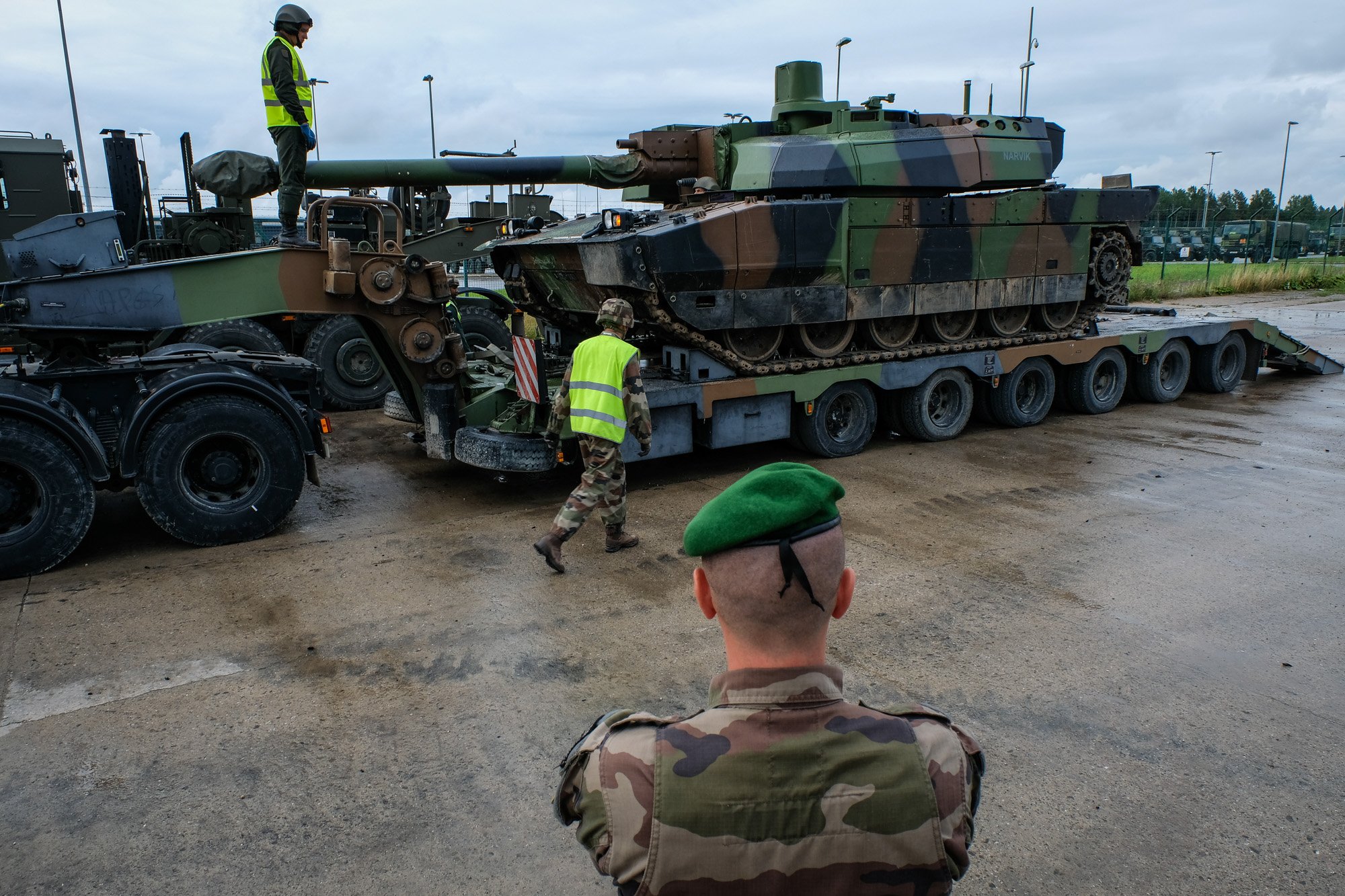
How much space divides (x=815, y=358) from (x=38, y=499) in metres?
6.22

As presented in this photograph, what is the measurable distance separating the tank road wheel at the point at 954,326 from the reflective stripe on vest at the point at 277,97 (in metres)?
6.14

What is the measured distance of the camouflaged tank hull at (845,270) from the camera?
829cm

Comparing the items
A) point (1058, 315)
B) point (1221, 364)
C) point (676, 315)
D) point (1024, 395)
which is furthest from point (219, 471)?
point (1221, 364)

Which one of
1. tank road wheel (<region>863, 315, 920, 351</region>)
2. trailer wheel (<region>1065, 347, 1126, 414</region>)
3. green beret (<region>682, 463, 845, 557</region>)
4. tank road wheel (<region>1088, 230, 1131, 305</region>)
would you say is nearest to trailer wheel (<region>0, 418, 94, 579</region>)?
green beret (<region>682, 463, 845, 557</region>)

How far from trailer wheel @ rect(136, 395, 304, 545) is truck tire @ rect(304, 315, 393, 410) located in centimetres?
497

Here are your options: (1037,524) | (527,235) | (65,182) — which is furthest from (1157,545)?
(65,182)

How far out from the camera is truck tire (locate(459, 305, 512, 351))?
12484 millimetres

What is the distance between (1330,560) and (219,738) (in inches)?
252

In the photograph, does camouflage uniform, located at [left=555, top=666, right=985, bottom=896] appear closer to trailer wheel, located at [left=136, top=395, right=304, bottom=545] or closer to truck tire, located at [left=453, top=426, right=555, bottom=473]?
trailer wheel, located at [left=136, top=395, right=304, bottom=545]

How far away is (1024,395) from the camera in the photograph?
11008mm

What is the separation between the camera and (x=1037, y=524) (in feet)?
23.3

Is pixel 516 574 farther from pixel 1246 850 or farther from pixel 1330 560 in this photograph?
pixel 1330 560

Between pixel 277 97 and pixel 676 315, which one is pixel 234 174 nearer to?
pixel 277 97

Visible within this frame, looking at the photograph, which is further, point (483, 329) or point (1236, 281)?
point (1236, 281)
